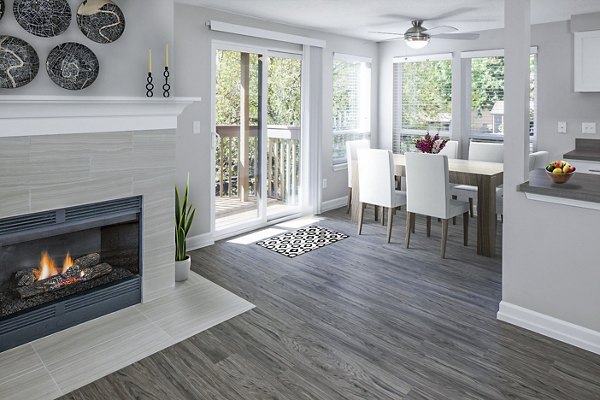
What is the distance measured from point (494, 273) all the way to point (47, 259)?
342 centimetres

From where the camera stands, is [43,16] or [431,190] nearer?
[43,16]

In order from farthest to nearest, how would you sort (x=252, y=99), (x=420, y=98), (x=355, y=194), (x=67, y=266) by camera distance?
(x=420, y=98) < (x=355, y=194) < (x=252, y=99) < (x=67, y=266)

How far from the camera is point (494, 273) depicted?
12.0ft

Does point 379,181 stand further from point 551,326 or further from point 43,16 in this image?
point 43,16

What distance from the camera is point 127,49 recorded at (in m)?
2.98

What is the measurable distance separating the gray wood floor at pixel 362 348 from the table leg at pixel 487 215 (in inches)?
13.8

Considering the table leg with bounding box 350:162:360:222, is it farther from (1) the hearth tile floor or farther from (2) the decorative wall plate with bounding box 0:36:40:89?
(2) the decorative wall plate with bounding box 0:36:40:89

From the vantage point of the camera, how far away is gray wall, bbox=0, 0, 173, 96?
262cm

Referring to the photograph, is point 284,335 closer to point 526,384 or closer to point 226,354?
point 226,354


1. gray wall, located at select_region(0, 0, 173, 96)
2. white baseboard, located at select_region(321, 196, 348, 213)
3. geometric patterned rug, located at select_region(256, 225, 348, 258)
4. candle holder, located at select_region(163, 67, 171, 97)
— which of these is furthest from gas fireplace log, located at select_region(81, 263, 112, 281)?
white baseboard, located at select_region(321, 196, 348, 213)

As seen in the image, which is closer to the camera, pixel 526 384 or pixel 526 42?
pixel 526 384

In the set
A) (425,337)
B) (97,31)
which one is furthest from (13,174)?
(425,337)

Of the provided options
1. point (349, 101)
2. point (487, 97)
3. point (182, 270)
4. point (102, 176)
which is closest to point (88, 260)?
point (102, 176)

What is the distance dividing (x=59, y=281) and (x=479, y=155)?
4632 millimetres
